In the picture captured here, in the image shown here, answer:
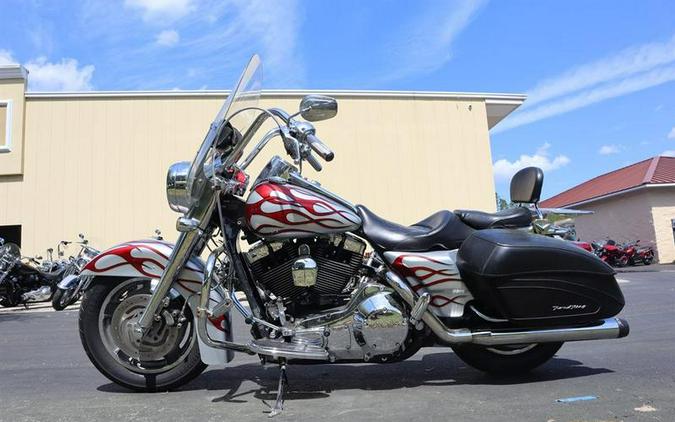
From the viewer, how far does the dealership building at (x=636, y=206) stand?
22.5 metres

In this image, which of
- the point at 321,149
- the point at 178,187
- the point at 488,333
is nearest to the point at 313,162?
the point at 321,149

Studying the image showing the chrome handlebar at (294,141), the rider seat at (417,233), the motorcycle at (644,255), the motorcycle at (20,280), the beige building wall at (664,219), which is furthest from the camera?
the beige building wall at (664,219)

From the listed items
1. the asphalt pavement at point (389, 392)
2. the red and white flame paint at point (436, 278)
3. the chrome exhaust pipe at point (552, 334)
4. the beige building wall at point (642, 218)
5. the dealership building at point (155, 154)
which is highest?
the dealership building at point (155, 154)

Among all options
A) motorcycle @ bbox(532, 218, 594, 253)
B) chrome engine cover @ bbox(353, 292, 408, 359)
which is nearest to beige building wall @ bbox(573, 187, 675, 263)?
motorcycle @ bbox(532, 218, 594, 253)

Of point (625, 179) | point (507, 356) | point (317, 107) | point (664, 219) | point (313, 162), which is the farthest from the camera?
point (625, 179)

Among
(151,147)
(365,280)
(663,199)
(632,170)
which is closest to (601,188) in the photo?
(632,170)

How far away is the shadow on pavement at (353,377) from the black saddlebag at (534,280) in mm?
544

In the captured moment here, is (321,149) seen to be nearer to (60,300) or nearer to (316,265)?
(316,265)

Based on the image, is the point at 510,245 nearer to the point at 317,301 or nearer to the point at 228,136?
the point at 317,301

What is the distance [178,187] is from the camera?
10.5 feet

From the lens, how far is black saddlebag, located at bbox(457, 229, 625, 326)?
3.18 metres

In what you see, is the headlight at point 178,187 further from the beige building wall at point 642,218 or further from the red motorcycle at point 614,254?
the beige building wall at point 642,218

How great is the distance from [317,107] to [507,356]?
2.19m

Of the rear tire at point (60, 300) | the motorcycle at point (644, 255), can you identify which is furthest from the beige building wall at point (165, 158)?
the motorcycle at point (644, 255)
